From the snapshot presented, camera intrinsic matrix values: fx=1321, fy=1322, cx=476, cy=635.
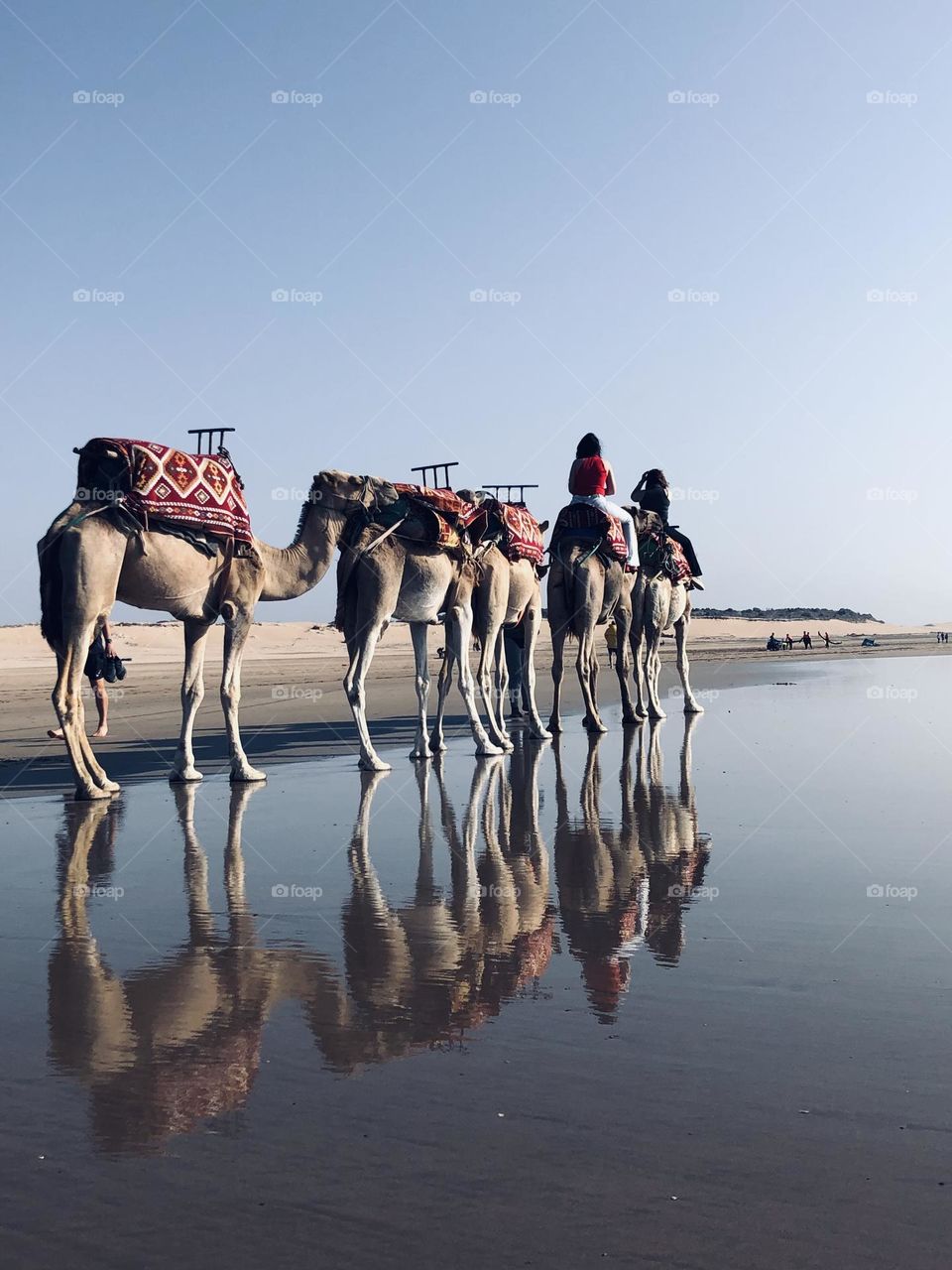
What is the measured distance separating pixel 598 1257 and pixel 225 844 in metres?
6.18

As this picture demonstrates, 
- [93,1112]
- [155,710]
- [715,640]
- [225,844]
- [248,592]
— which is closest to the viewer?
[93,1112]

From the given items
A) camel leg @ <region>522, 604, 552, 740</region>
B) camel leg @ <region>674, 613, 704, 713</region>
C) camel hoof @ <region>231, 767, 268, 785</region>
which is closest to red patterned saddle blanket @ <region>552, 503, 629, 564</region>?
camel leg @ <region>522, 604, 552, 740</region>

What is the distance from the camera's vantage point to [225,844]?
898 cm

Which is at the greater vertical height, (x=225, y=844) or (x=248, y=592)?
(x=248, y=592)

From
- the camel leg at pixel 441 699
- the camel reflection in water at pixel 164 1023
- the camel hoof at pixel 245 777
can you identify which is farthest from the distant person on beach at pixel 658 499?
the camel reflection in water at pixel 164 1023

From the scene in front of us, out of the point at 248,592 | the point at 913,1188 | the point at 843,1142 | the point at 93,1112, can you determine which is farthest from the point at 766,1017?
the point at 248,592

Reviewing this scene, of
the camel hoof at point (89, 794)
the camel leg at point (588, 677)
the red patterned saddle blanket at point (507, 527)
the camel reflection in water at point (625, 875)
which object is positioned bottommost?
the camel reflection in water at point (625, 875)

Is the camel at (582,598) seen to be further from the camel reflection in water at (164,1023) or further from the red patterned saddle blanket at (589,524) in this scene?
the camel reflection in water at (164,1023)

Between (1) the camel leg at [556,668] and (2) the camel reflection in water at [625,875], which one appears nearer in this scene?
(2) the camel reflection in water at [625,875]

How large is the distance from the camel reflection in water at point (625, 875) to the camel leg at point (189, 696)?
3.60 meters

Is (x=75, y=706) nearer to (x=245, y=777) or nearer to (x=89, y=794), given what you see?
(x=89, y=794)

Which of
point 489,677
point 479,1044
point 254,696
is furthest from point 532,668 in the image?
point 479,1044

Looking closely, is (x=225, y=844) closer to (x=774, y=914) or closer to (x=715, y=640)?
(x=774, y=914)

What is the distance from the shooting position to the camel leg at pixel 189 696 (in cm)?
1279
